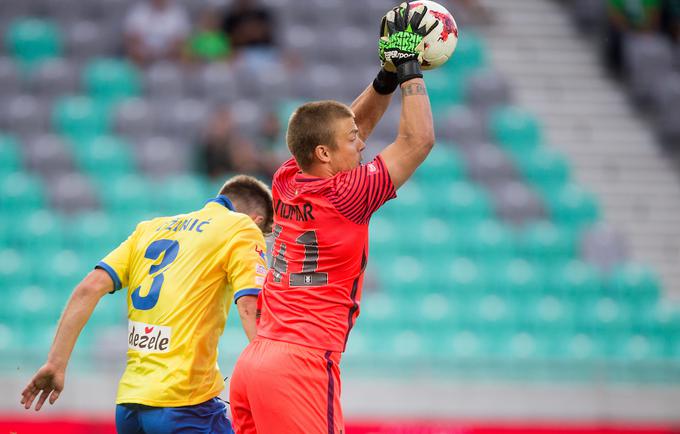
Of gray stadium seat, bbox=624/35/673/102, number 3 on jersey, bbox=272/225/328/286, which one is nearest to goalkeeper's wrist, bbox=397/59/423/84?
number 3 on jersey, bbox=272/225/328/286

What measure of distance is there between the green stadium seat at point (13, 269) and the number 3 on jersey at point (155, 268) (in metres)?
5.56

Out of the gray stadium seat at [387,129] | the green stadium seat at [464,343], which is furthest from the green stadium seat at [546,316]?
the gray stadium seat at [387,129]

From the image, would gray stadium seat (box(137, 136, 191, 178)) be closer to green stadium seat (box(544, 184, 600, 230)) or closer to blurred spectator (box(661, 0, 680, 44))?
green stadium seat (box(544, 184, 600, 230))

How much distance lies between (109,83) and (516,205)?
4731 millimetres

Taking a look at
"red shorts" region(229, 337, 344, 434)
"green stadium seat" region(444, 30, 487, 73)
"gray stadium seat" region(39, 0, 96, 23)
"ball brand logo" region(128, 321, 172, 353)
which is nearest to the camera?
"red shorts" region(229, 337, 344, 434)

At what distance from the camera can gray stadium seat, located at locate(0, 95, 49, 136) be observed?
1077 centimetres

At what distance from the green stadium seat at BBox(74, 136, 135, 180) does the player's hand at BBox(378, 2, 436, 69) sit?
6787 mm

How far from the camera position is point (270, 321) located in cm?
417

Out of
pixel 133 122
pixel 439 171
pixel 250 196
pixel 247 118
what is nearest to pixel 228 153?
pixel 247 118

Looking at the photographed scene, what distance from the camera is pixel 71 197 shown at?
10273 mm

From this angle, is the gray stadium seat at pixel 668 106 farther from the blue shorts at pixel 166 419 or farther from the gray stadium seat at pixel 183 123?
the blue shorts at pixel 166 419

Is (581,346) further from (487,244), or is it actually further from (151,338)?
(151,338)

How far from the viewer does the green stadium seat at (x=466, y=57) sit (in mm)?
12672

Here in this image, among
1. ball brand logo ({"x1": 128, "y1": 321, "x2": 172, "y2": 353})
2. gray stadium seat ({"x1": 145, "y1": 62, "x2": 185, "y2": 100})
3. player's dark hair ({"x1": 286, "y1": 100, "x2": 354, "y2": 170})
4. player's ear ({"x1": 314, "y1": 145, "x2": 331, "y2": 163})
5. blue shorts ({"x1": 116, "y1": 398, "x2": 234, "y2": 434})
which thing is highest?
gray stadium seat ({"x1": 145, "y1": 62, "x2": 185, "y2": 100})
